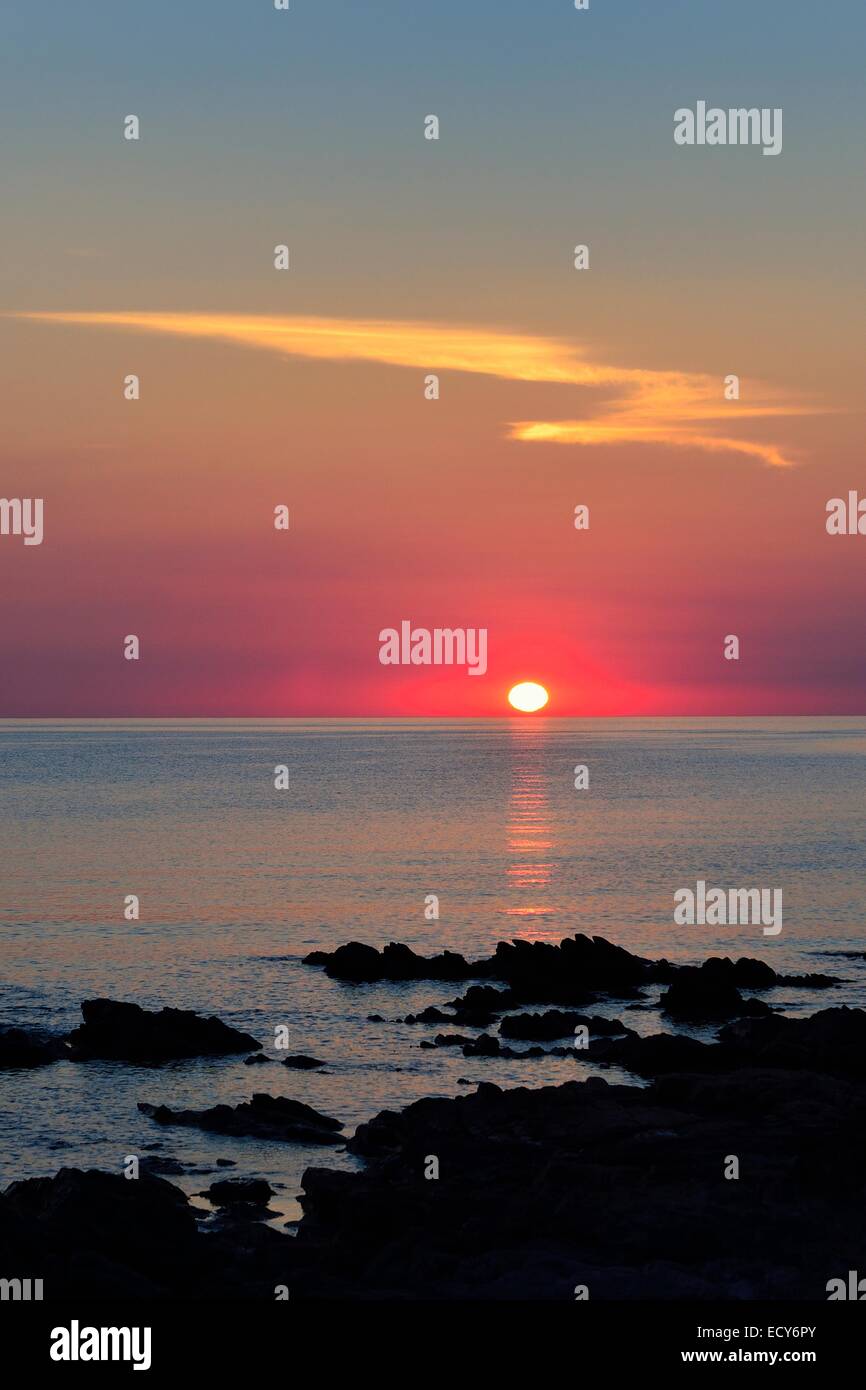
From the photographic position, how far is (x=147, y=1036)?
154ft

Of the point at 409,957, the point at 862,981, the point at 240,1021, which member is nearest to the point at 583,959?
the point at 409,957

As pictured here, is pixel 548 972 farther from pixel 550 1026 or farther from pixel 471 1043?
pixel 471 1043

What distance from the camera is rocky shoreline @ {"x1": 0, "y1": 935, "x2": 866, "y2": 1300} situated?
2314 cm

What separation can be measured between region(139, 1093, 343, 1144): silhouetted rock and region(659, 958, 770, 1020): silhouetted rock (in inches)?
785

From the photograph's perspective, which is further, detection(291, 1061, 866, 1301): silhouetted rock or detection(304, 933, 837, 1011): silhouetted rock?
detection(304, 933, 837, 1011): silhouetted rock

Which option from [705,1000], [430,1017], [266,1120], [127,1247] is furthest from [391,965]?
[127,1247]

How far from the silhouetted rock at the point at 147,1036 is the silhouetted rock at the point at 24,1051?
2.38 feet

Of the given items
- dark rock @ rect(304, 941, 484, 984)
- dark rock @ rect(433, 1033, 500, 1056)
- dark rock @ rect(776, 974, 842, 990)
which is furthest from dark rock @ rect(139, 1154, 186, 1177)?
dark rock @ rect(776, 974, 842, 990)

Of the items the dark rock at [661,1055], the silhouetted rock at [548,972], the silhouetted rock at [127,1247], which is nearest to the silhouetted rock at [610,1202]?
the silhouetted rock at [127,1247]

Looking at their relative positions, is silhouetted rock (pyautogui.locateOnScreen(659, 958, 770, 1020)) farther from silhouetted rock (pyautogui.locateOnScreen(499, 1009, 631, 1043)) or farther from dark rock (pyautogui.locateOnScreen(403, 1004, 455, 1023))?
dark rock (pyautogui.locateOnScreen(403, 1004, 455, 1023))

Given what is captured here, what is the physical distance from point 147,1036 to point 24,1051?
4015 millimetres

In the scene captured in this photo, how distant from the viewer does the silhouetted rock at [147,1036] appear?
153 ft

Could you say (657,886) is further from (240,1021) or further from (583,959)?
(240,1021)

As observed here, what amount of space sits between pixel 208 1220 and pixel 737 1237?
461 inches
